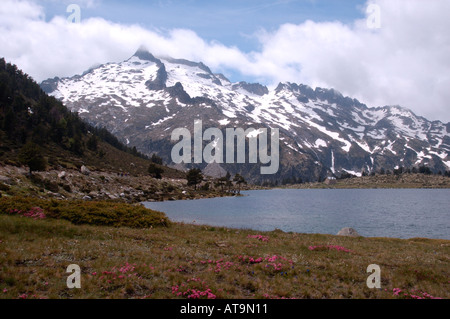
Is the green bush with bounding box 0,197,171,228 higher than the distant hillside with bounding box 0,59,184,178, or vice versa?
the distant hillside with bounding box 0,59,184,178

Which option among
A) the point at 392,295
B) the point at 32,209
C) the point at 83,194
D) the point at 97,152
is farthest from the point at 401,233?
the point at 97,152

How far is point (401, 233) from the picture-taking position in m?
57.7

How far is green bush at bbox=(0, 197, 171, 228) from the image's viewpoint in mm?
29562

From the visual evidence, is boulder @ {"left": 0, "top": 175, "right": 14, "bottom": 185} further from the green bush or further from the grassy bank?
the grassy bank

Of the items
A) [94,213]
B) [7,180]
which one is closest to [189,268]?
[94,213]

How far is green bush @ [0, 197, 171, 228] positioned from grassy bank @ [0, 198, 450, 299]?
5.14 metres

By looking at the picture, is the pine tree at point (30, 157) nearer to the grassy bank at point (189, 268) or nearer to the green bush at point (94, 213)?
the green bush at point (94, 213)

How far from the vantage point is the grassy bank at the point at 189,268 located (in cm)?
1370

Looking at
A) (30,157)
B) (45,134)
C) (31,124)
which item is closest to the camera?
(30,157)

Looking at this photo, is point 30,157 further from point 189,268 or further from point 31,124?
point 31,124

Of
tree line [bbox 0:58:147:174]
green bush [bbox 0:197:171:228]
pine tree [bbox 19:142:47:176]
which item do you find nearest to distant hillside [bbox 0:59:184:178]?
tree line [bbox 0:58:147:174]

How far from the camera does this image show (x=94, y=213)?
104ft

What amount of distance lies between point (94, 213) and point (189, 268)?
19.0m
